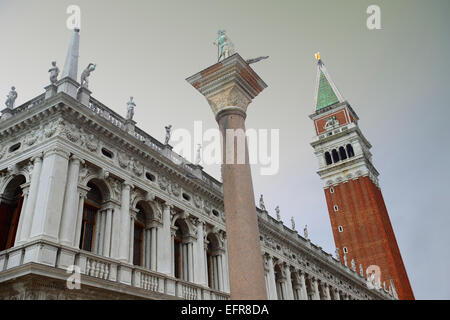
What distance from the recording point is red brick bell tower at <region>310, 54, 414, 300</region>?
5150 centimetres

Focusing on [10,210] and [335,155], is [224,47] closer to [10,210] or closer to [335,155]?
[10,210]

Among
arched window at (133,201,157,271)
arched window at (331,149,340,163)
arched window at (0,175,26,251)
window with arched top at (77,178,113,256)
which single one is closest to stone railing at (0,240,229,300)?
window with arched top at (77,178,113,256)

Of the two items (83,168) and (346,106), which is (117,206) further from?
(346,106)

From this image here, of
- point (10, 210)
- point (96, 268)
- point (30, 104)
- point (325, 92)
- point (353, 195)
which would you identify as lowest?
point (96, 268)

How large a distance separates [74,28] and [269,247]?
17261 mm

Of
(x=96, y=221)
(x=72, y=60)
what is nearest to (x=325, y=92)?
(x=72, y=60)

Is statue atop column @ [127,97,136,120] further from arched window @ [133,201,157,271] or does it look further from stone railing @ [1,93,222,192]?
arched window @ [133,201,157,271]

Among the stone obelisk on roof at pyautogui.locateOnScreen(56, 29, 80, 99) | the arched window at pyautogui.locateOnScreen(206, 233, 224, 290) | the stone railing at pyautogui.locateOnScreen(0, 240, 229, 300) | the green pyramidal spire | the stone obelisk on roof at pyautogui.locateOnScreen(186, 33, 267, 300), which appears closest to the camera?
the stone obelisk on roof at pyautogui.locateOnScreen(186, 33, 267, 300)

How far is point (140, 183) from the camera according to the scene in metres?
17.7

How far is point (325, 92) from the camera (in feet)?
213

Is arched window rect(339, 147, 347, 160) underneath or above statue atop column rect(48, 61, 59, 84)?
above

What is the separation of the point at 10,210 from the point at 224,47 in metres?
11.0

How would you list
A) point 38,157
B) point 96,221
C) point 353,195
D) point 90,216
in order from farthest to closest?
point 353,195 → point 96,221 → point 90,216 → point 38,157

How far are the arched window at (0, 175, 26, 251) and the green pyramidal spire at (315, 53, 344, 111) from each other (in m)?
53.1
